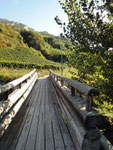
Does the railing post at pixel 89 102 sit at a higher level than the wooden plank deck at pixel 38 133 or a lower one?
higher

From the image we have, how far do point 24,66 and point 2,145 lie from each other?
28584 millimetres

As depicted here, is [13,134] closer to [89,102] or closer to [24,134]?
[24,134]

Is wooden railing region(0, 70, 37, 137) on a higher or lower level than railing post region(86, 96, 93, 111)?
lower

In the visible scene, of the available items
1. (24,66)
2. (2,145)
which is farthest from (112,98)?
(24,66)

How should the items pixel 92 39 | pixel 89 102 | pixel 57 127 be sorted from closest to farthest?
pixel 89 102
pixel 92 39
pixel 57 127

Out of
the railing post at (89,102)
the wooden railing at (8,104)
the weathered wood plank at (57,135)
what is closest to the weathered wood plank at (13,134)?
the wooden railing at (8,104)

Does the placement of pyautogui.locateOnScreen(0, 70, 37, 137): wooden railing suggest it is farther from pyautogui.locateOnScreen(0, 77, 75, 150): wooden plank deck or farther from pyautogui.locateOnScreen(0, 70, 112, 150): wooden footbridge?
pyautogui.locateOnScreen(0, 77, 75, 150): wooden plank deck

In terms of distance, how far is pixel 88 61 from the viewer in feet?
9.34

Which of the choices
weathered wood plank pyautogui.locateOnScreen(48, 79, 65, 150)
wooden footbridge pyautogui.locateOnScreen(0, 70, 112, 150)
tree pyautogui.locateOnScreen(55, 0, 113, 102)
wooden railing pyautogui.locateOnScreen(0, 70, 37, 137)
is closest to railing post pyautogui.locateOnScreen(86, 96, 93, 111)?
wooden footbridge pyautogui.locateOnScreen(0, 70, 112, 150)

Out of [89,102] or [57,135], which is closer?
[89,102]

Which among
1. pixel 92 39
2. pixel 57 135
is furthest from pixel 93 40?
pixel 57 135

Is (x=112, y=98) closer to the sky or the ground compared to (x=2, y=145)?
closer to the sky

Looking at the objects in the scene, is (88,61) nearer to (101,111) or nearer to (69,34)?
(69,34)

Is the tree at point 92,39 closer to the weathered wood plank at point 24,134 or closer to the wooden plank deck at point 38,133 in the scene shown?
the wooden plank deck at point 38,133
